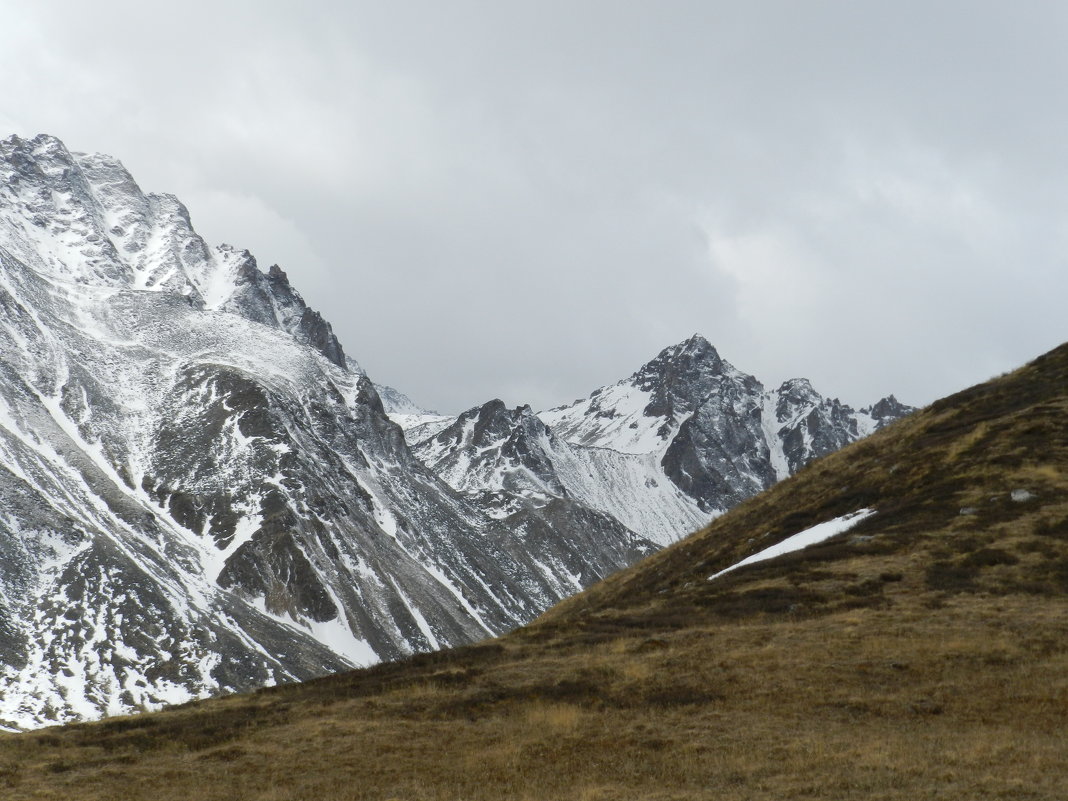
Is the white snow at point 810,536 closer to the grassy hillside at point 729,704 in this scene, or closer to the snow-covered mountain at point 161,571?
the grassy hillside at point 729,704

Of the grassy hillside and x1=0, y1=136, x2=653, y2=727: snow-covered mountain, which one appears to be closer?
the grassy hillside

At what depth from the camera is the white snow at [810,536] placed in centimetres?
3934

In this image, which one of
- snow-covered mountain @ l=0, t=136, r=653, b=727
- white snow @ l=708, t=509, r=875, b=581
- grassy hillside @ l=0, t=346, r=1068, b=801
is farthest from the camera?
snow-covered mountain @ l=0, t=136, r=653, b=727

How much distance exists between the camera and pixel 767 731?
802 inches

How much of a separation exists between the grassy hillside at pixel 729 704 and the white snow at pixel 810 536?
182 centimetres

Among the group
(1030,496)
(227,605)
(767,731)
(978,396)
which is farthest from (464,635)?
(767,731)

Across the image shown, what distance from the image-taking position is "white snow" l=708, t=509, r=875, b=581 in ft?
129

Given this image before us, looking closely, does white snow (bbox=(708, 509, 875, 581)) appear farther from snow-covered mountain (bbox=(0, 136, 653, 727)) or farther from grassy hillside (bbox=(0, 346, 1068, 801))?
snow-covered mountain (bbox=(0, 136, 653, 727))

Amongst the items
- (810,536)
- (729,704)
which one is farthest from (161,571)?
(729,704)

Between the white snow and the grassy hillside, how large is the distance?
5.98ft

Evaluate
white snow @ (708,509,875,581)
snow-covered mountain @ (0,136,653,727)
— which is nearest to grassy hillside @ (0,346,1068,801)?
white snow @ (708,509,875,581)

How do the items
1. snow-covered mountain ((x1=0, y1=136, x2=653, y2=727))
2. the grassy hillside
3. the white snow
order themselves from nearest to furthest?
the grassy hillside
the white snow
snow-covered mountain ((x1=0, y1=136, x2=653, y2=727))

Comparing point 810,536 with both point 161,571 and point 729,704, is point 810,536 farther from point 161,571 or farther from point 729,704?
point 161,571

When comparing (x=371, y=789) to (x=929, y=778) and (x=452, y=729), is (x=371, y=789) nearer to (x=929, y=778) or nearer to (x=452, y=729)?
(x=452, y=729)
